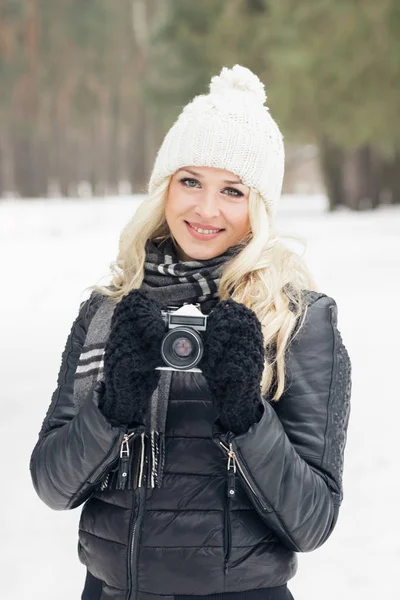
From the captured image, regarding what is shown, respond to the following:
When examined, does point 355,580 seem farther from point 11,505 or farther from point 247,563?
point 247,563

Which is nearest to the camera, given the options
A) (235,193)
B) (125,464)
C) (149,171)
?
(125,464)

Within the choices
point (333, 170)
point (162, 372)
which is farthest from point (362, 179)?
point (162, 372)

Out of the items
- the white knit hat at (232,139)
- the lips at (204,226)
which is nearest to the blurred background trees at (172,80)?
the white knit hat at (232,139)

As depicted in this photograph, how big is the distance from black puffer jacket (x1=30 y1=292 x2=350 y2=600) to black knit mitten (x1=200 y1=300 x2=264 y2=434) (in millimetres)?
37

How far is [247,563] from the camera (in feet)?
6.46

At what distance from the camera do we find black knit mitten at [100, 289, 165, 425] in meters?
1.88

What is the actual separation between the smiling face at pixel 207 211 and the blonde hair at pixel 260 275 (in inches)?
1.3

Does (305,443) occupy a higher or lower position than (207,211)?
lower

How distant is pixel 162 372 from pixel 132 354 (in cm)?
18

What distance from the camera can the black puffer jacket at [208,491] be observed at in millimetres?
1910

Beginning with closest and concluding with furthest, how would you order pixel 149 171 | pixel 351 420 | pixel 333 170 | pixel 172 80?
pixel 351 420, pixel 149 171, pixel 333 170, pixel 172 80

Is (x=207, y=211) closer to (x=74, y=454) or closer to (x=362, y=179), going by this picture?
(x=74, y=454)

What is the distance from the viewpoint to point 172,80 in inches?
1403

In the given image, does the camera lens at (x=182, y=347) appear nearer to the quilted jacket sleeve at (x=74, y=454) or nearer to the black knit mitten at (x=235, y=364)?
the black knit mitten at (x=235, y=364)
